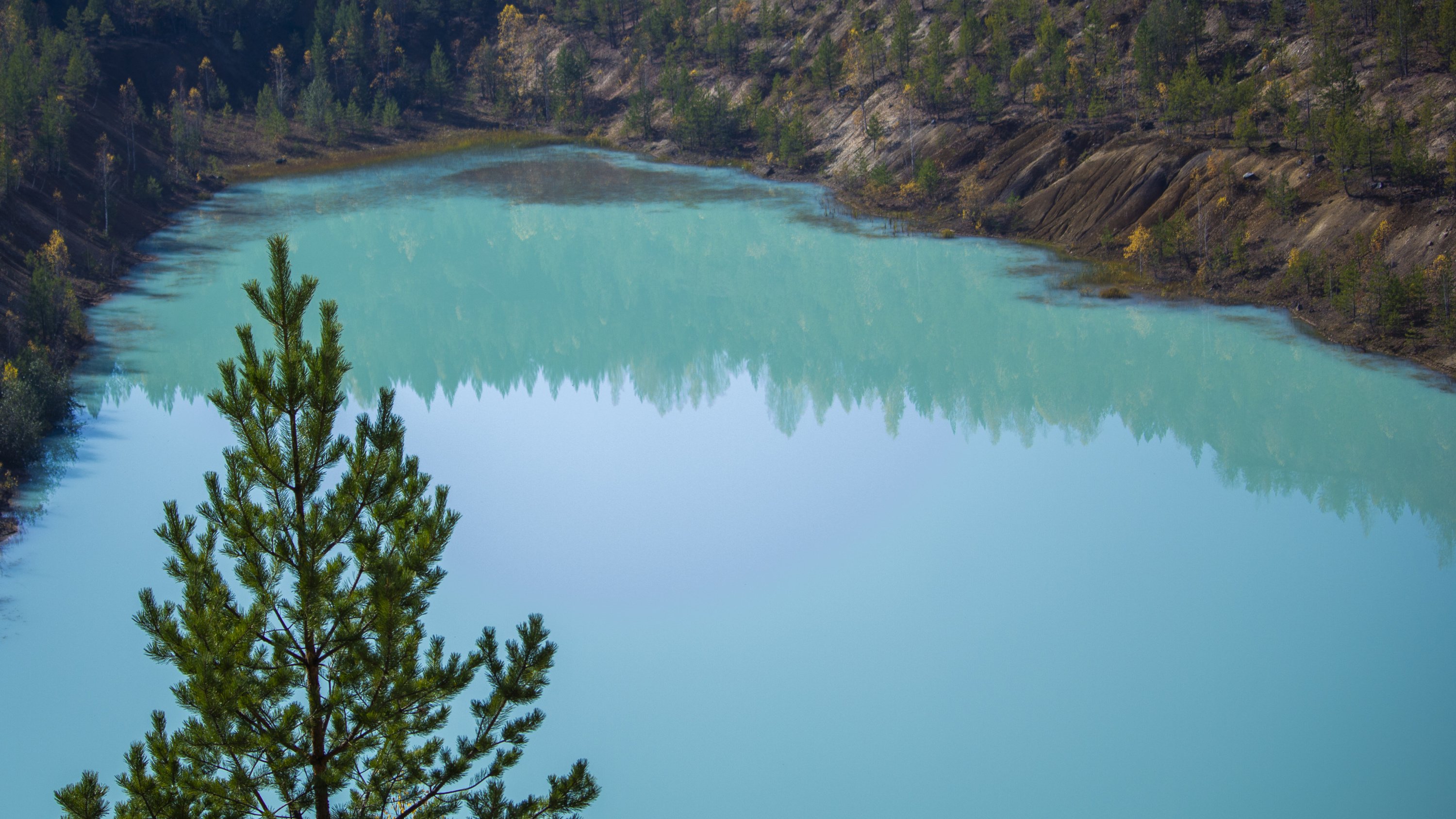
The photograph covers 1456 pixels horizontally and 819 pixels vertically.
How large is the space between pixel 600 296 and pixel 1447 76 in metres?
32.1

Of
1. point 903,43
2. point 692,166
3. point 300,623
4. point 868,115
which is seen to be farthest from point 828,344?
point 692,166

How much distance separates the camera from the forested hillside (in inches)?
1412

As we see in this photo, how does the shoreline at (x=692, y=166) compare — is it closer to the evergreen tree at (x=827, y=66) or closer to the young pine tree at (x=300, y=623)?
the evergreen tree at (x=827, y=66)

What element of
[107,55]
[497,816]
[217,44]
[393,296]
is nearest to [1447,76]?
[393,296]

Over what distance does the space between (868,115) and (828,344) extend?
112 ft

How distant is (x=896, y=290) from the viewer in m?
43.4

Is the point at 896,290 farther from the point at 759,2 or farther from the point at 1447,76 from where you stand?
the point at 759,2

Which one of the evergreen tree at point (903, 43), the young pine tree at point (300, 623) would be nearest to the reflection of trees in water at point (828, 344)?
the evergreen tree at point (903, 43)

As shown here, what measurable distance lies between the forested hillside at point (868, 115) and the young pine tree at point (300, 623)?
66.9ft

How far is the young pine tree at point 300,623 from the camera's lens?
8.93 meters

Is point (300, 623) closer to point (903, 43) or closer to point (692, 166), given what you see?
point (903, 43)

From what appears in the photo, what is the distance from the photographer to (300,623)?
9.54 metres

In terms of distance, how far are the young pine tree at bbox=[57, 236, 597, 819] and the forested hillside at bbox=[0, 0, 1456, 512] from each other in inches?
802

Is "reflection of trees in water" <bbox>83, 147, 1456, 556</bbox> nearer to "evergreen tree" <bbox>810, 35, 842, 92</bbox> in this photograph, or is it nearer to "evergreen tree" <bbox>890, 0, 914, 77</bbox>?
"evergreen tree" <bbox>890, 0, 914, 77</bbox>
